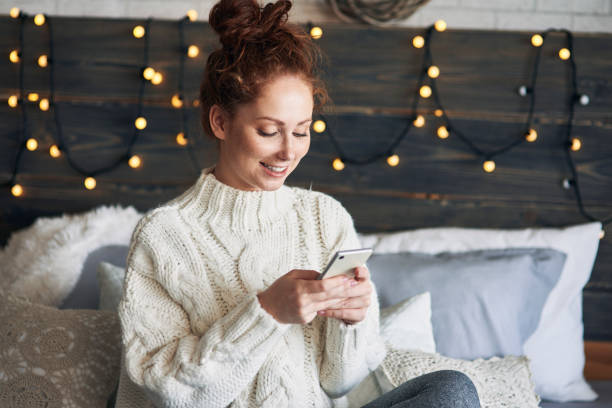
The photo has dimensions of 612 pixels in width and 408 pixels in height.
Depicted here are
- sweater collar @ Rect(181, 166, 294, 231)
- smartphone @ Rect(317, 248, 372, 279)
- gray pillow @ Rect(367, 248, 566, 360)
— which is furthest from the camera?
gray pillow @ Rect(367, 248, 566, 360)

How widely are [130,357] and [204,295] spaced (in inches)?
6.9

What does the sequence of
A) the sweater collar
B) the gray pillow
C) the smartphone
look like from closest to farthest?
1. the smartphone
2. the sweater collar
3. the gray pillow

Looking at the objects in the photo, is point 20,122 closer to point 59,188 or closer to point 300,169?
point 59,188

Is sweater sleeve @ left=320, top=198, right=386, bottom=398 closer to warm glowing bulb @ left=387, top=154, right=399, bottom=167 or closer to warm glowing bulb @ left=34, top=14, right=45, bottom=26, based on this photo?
warm glowing bulb @ left=387, top=154, right=399, bottom=167

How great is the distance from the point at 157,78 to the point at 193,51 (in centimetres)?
14

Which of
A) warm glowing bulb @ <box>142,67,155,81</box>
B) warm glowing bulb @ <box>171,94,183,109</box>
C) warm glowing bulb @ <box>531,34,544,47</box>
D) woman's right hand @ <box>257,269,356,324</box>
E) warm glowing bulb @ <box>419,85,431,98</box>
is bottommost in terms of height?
woman's right hand @ <box>257,269,356,324</box>

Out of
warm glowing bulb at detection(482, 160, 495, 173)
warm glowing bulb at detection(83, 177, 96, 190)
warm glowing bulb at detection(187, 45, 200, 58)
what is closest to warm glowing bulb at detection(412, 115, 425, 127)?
warm glowing bulb at detection(482, 160, 495, 173)

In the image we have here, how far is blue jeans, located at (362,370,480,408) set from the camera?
3.25 feet

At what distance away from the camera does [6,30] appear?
5.99ft

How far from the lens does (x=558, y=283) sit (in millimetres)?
1666

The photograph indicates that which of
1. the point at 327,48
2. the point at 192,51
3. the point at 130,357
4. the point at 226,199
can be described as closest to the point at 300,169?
the point at 327,48

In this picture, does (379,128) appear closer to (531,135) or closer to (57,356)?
(531,135)

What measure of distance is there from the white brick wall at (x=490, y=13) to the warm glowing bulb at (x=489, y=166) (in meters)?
0.42

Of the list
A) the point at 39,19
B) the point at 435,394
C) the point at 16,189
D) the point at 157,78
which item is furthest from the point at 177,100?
the point at 435,394
